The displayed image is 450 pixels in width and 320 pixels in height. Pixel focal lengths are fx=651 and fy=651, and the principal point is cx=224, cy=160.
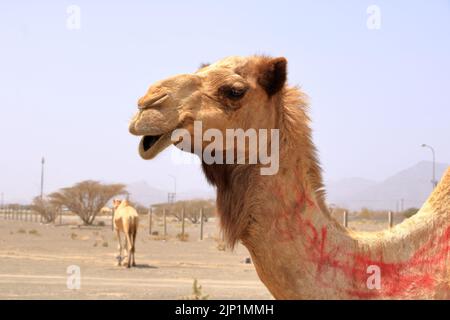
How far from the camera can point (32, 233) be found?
36312 mm

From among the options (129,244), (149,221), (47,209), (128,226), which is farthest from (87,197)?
(129,244)

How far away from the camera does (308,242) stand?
2709mm

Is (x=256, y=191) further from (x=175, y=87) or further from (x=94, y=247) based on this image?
(x=94, y=247)

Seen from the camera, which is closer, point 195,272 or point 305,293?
point 305,293

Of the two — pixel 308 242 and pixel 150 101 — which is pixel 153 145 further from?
pixel 308 242

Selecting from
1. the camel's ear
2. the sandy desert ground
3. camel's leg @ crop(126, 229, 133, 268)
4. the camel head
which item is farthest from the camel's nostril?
camel's leg @ crop(126, 229, 133, 268)

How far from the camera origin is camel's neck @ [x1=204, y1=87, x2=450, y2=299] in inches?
105

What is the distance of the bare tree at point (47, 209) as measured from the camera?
5531 cm

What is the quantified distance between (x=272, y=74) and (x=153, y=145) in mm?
655

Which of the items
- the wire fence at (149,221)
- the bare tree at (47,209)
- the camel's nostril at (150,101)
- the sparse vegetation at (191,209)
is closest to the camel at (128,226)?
the wire fence at (149,221)

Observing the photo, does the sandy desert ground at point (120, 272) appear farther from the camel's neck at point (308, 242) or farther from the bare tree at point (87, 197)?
the bare tree at point (87, 197)

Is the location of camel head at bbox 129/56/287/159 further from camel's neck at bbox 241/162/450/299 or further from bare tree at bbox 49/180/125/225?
bare tree at bbox 49/180/125/225
